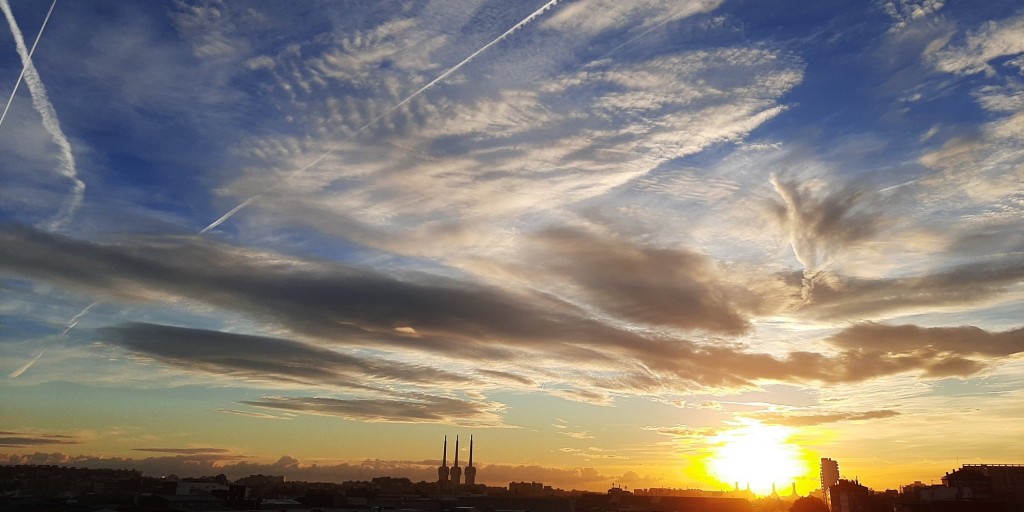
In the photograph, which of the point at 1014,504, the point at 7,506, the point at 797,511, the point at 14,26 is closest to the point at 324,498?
the point at 7,506

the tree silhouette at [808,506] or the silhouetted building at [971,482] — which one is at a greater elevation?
the silhouetted building at [971,482]

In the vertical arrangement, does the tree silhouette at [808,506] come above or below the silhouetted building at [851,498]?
below

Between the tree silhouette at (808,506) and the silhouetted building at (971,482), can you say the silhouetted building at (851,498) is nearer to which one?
the tree silhouette at (808,506)

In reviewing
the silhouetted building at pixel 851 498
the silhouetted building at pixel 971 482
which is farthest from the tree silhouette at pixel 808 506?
the silhouetted building at pixel 971 482

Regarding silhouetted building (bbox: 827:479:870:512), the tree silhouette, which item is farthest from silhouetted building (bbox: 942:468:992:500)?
the tree silhouette

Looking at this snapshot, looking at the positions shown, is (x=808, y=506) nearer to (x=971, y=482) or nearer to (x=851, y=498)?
(x=851, y=498)

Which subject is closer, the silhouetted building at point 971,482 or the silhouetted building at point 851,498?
the silhouetted building at point 851,498

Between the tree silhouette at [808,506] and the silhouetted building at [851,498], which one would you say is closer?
the silhouetted building at [851,498]

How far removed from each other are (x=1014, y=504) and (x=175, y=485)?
8361 inches

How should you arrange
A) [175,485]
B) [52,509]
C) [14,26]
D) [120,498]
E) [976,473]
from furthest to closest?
1. [976,473]
2. [175,485]
3. [120,498]
4. [52,509]
5. [14,26]

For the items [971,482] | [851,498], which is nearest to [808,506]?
[851,498]

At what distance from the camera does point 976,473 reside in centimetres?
19562

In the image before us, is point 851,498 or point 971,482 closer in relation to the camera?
point 851,498

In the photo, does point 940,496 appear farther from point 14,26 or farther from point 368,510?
point 14,26
